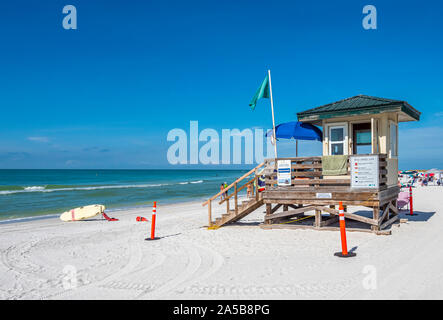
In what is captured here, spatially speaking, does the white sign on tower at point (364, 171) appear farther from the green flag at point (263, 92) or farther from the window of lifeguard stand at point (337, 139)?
the green flag at point (263, 92)

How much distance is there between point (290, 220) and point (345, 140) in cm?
430

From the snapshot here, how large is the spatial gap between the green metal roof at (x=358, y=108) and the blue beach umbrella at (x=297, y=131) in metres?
0.31

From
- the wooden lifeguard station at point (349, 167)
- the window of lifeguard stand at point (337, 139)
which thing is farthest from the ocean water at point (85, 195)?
the window of lifeguard stand at point (337, 139)

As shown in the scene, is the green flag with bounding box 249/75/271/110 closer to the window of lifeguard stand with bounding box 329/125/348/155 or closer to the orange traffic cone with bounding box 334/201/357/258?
the window of lifeguard stand with bounding box 329/125/348/155

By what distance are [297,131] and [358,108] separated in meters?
2.15

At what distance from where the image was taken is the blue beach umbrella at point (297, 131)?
12.7 meters

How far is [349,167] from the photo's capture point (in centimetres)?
1177

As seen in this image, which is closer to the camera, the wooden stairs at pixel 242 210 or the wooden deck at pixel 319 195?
the wooden deck at pixel 319 195
